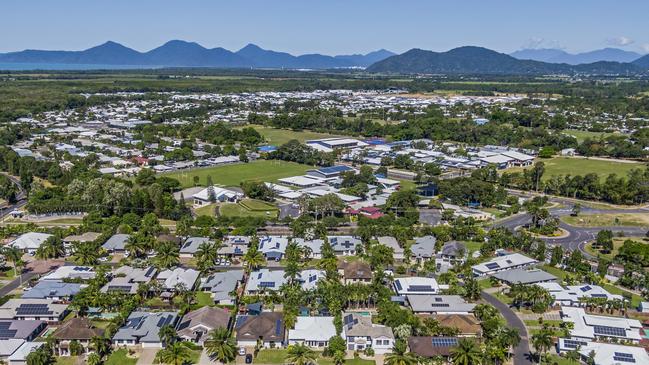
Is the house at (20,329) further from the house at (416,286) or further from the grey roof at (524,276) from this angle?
the grey roof at (524,276)

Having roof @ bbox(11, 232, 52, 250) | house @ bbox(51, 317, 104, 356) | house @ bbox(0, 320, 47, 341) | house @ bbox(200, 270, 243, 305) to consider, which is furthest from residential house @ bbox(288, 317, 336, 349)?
roof @ bbox(11, 232, 52, 250)

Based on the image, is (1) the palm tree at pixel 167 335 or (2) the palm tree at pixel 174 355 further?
(1) the palm tree at pixel 167 335

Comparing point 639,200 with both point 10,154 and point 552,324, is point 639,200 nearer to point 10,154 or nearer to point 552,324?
point 552,324

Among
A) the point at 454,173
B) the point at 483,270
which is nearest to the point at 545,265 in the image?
the point at 483,270

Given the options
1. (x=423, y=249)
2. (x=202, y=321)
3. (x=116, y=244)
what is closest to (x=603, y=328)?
(x=423, y=249)

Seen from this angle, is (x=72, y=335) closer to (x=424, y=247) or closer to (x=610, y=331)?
(x=424, y=247)

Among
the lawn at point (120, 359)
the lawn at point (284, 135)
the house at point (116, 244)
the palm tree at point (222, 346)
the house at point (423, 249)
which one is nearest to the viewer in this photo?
the palm tree at point (222, 346)

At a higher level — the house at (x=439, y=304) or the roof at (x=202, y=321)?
the roof at (x=202, y=321)

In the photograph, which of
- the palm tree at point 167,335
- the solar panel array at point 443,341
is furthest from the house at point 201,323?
the solar panel array at point 443,341
